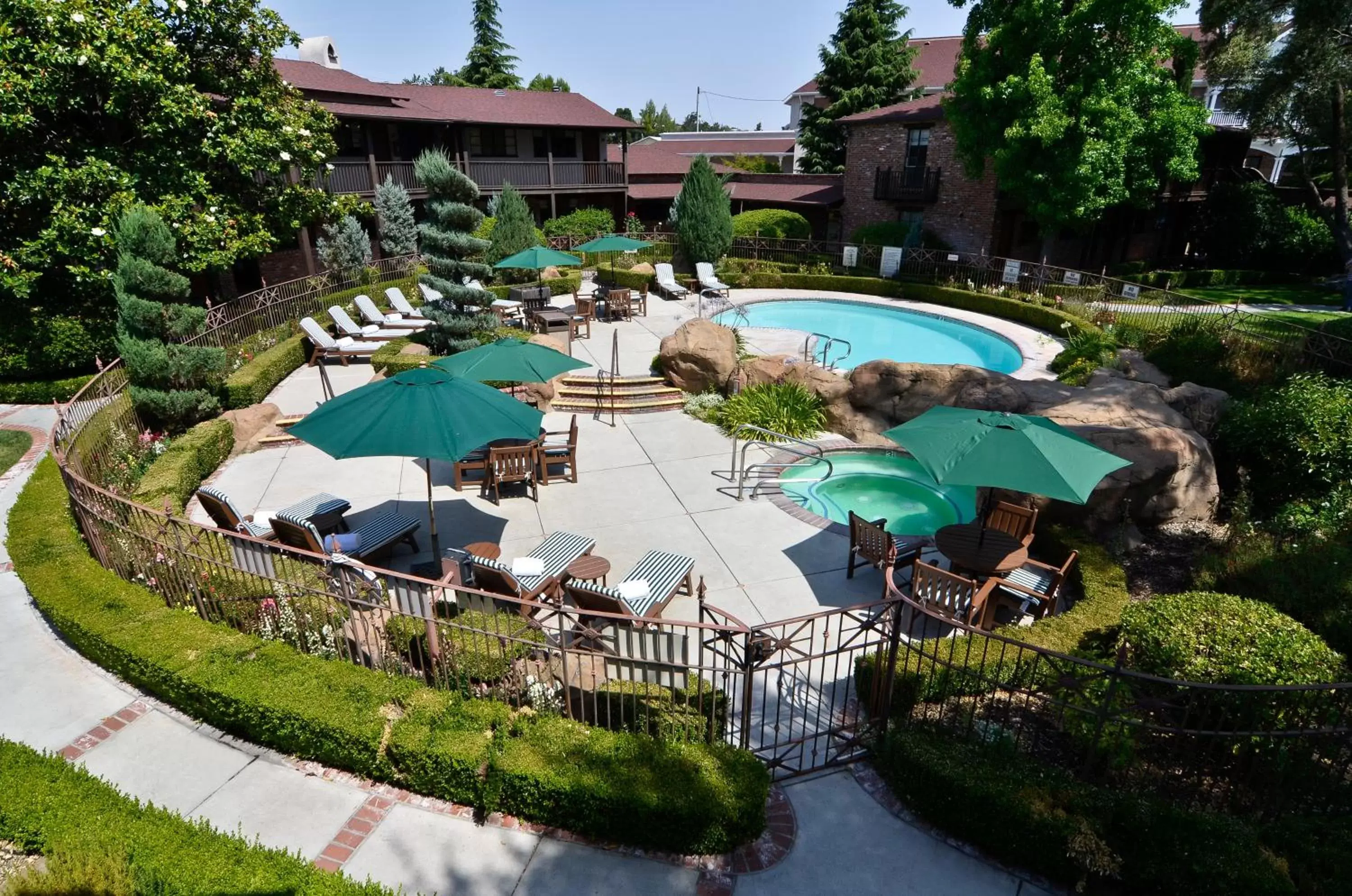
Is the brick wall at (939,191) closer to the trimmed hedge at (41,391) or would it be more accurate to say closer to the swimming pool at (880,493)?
the swimming pool at (880,493)

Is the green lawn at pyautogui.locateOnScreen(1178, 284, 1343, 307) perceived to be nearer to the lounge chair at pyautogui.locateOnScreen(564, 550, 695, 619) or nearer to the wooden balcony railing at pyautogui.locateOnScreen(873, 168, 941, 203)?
the wooden balcony railing at pyautogui.locateOnScreen(873, 168, 941, 203)

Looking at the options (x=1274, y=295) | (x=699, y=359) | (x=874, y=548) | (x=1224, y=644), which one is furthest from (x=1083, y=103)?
(x=1224, y=644)

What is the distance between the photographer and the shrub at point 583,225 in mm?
32531

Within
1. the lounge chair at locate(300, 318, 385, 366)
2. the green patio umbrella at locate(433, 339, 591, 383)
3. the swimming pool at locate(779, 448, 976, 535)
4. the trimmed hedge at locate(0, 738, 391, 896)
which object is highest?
the green patio umbrella at locate(433, 339, 591, 383)

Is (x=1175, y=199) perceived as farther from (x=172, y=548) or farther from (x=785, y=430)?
(x=172, y=548)

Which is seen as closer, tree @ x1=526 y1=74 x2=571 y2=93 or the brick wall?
the brick wall

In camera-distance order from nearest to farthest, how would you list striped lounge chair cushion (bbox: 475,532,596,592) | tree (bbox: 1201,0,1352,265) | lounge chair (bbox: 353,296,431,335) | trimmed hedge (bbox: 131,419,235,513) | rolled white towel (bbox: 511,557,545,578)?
striped lounge chair cushion (bbox: 475,532,596,592)
rolled white towel (bbox: 511,557,545,578)
trimmed hedge (bbox: 131,419,235,513)
lounge chair (bbox: 353,296,431,335)
tree (bbox: 1201,0,1352,265)

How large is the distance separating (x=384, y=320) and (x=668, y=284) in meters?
10.4

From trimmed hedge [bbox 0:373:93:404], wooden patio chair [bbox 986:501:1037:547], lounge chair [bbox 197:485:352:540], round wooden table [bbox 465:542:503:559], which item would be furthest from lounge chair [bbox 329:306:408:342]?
wooden patio chair [bbox 986:501:1037:547]

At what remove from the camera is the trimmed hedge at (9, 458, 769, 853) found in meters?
5.34

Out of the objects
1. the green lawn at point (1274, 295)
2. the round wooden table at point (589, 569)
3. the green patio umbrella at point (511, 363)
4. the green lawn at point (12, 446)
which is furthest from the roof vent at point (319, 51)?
the green lawn at point (1274, 295)

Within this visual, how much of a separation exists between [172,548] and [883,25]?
42061 millimetres

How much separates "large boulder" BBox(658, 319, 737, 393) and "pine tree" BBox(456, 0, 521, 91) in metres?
48.9

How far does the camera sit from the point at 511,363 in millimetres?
10531
